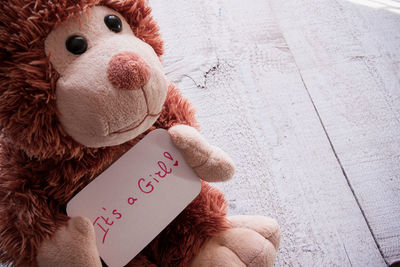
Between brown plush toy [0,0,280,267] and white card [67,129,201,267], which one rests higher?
brown plush toy [0,0,280,267]

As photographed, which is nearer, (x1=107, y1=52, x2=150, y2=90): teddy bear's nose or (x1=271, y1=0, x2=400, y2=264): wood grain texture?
(x1=107, y1=52, x2=150, y2=90): teddy bear's nose

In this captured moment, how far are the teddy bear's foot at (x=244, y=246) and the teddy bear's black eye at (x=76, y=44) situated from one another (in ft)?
0.96

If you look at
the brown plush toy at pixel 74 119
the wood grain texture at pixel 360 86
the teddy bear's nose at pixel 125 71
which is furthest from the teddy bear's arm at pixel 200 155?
the wood grain texture at pixel 360 86

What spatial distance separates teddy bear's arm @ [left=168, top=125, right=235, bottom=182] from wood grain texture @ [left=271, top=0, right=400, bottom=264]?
300 millimetres

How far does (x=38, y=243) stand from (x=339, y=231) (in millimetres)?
459

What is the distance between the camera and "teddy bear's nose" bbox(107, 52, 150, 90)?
327 mm

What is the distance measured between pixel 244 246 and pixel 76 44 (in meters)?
0.31

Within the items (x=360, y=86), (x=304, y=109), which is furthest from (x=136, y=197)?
(x=360, y=86)

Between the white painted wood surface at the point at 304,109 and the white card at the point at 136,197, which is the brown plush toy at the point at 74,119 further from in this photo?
the white painted wood surface at the point at 304,109

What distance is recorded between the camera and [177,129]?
43 centimetres

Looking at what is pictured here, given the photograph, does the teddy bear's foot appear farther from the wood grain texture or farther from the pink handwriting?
the wood grain texture

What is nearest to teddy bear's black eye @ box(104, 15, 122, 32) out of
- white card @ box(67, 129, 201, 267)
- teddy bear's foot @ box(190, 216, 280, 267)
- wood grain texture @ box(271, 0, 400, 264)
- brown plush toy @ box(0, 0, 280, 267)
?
brown plush toy @ box(0, 0, 280, 267)

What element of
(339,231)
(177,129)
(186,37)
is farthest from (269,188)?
(186,37)

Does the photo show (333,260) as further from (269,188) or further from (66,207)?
(66,207)
